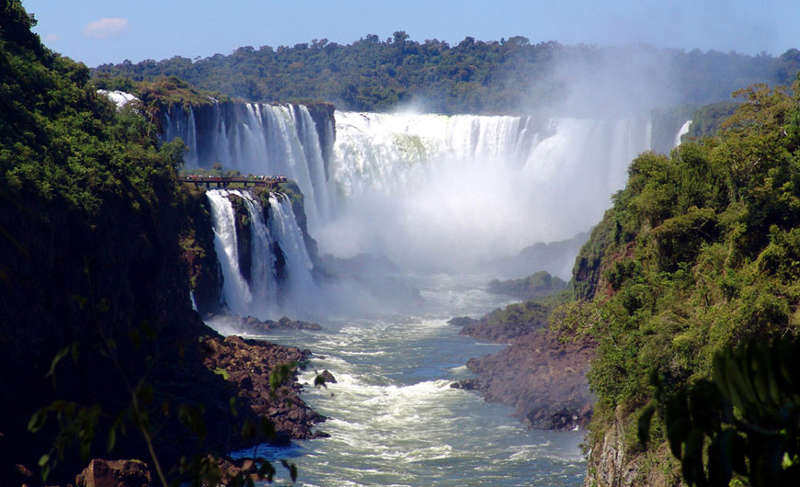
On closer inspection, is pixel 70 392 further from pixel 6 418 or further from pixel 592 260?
pixel 592 260

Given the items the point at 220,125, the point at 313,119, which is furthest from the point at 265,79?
the point at 220,125

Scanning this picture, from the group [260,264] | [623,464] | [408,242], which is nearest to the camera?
[623,464]

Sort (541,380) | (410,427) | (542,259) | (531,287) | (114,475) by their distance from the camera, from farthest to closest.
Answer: (542,259) → (531,287) → (541,380) → (410,427) → (114,475)

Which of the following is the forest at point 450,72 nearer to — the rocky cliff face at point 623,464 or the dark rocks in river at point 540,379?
the dark rocks in river at point 540,379

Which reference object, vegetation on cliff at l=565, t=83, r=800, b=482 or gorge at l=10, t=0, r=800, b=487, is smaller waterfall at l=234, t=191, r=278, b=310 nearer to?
gorge at l=10, t=0, r=800, b=487

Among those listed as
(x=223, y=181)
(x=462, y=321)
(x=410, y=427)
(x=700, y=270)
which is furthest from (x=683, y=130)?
(x=700, y=270)

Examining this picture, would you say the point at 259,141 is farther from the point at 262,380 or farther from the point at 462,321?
the point at 262,380

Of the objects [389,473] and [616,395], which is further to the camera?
[389,473]

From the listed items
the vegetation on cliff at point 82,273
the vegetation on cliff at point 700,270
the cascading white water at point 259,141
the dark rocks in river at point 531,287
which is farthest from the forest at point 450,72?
the vegetation on cliff at point 700,270
